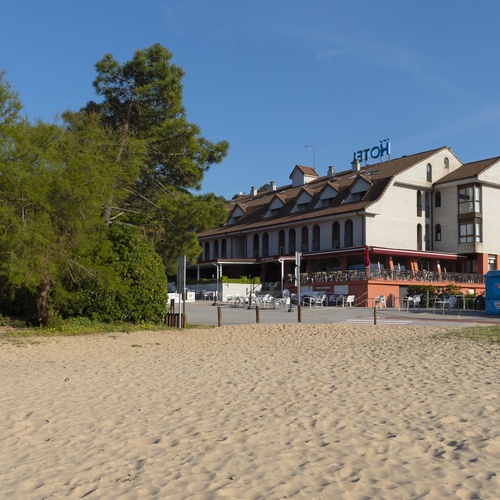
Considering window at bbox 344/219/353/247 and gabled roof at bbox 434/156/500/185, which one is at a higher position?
gabled roof at bbox 434/156/500/185

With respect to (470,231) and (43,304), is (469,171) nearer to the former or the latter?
(470,231)

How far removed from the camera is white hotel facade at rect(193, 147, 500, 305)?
1863 inches

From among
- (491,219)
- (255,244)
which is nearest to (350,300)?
(491,219)

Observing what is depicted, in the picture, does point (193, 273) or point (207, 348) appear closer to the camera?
point (207, 348)

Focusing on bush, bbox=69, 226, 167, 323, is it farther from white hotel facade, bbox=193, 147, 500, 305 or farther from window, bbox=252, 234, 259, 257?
window, bbox=252, 234, 259, 257

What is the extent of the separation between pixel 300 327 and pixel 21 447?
1684 centimetres

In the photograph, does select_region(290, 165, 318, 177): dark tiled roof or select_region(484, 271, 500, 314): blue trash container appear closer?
select_region(484, 271, 500, 314): blue trash container

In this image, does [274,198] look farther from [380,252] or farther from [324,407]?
[324,407]

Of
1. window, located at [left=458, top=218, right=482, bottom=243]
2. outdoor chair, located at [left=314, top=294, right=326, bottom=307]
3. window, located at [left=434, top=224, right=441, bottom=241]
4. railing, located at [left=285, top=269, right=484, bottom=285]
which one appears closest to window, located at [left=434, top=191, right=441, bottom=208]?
window, located at [left=434, top=224, right=441, bottom=241]

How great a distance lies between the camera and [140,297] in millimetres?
22078

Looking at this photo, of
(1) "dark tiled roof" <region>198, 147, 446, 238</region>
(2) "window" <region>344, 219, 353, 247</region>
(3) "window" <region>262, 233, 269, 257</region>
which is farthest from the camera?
(3) "window" <region>262, 233, 269, 257</region>

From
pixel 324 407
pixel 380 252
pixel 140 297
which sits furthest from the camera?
pixel 380 252

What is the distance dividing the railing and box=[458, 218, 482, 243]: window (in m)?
3.78

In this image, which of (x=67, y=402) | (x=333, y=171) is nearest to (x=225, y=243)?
(x=333, y=171)
